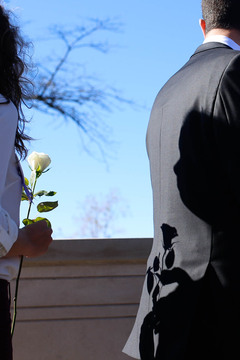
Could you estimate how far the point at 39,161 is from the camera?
2004 mm

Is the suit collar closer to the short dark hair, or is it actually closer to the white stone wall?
the short dark hair

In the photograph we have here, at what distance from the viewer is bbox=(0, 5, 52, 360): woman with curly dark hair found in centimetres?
143

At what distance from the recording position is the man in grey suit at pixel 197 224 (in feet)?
4.86

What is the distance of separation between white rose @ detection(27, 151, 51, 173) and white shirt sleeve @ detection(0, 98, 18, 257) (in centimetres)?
54

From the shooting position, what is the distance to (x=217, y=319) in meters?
1.47

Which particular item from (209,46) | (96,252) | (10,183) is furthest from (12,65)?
(96,252)

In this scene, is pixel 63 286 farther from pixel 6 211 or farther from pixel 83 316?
pixel 6 211

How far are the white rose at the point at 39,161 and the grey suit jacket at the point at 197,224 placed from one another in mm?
468

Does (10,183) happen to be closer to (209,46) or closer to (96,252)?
(209,46)

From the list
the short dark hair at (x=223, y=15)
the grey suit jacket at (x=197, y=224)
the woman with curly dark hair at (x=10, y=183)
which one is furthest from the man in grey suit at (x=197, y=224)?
the woman with curly dark hair at (x=10, y=183)

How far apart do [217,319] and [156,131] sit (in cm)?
60

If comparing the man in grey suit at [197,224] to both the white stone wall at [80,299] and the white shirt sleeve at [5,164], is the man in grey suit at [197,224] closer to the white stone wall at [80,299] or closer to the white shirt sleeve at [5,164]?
the white shirt sleeve at [5,164]

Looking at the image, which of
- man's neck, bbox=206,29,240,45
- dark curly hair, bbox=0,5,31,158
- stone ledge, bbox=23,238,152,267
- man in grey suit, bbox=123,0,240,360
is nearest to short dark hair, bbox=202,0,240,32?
man's neck, bbox=206,29,240,45

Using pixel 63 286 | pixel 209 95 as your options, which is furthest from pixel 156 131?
pixel 63 286
